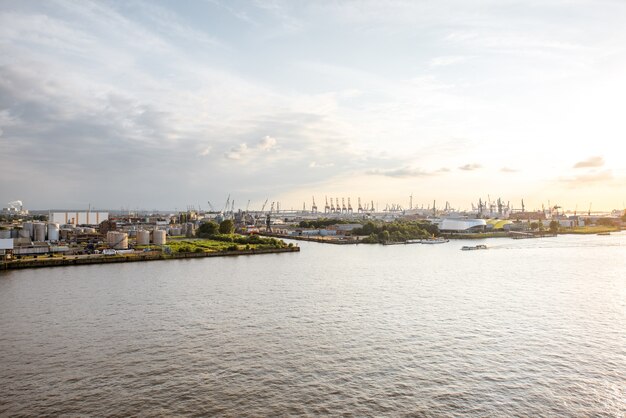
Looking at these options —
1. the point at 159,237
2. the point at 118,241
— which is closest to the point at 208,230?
the point at 159,237

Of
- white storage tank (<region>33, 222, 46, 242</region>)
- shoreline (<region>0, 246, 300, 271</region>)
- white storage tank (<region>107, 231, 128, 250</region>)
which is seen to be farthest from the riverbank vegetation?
white storage tank (<region>33, 222, 46, 242</region>)

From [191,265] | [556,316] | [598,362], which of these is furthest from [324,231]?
[598,362]

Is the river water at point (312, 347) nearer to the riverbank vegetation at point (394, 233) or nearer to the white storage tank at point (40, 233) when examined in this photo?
the white storage tank at point (40, 233)

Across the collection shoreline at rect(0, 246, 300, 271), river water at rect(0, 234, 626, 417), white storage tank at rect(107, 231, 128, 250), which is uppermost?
white storage tank at rect(107, 231, 128, 250)

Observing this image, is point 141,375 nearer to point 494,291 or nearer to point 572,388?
point 572,388

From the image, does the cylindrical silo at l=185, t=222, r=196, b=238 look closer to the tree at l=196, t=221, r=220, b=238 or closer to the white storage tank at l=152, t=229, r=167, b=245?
the tree at l=196, t=221, r=220, b=238

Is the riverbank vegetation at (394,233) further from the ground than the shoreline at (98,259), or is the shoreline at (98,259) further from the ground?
the riverbank vegetation at (394,233)

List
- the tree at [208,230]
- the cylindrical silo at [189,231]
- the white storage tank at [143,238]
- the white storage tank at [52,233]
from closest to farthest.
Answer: the white storage tank at [52,233] < the white storage tank at [143,238] < the tree at [208,230] < the cylindrical silo at [189,231]

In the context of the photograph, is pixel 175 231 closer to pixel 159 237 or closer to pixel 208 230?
pixel 208 230

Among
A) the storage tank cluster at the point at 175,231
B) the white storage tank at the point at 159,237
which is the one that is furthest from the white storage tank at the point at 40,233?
the storage tank cluster at the point at 175,231
